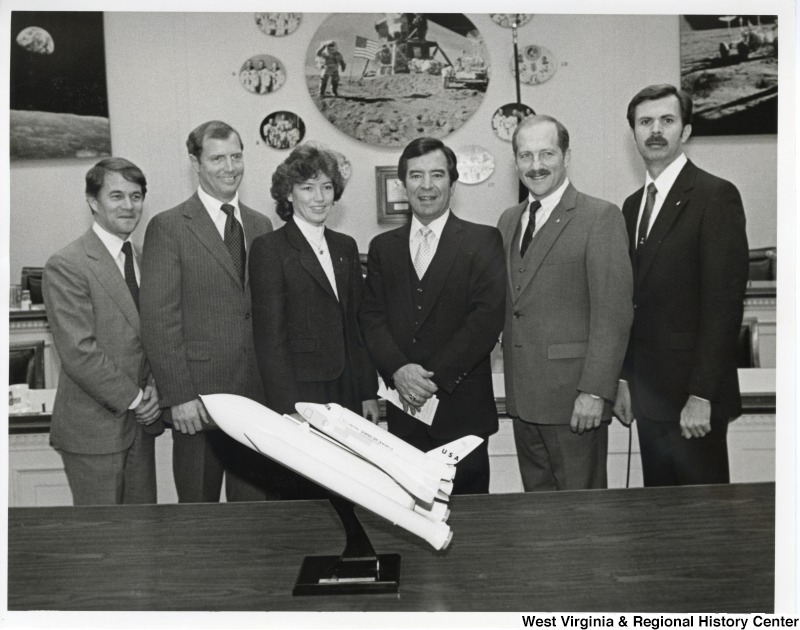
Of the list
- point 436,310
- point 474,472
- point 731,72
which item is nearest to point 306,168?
point 436,310

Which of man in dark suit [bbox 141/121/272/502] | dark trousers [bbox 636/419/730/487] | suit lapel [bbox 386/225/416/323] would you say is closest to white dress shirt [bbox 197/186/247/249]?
man in dark suit [bbox 141/121/272/502]

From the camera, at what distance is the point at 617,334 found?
120 inches

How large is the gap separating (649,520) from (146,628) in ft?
5.83

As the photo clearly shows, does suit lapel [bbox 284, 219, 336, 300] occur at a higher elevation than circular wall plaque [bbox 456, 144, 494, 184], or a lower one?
lower

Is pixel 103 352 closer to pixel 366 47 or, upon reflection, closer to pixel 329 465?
pixel 329 465

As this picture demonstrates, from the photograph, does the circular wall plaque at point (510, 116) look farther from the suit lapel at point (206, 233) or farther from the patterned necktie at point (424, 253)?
the suit lapel at point (206, 233)

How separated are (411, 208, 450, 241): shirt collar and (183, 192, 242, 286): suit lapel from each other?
0.72 m

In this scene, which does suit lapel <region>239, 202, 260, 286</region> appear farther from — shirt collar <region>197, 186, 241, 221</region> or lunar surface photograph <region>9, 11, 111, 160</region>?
lunar surface photograph <region>9, 11, 111, 160</region>

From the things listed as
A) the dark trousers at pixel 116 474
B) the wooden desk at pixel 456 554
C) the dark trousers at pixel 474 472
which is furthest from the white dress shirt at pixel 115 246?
the dark trousers at pixel 474 472

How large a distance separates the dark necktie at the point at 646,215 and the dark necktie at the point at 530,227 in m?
0.40

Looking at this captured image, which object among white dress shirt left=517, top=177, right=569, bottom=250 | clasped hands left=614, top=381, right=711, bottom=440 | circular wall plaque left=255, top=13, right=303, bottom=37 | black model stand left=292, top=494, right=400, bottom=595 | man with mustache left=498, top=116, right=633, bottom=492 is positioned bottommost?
black model stand left=292, top=494, right=400, bottom=595

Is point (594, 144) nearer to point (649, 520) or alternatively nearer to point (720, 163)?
point (720, 163)

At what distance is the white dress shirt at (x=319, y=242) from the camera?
123 inches

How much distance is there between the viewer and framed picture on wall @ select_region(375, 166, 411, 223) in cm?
308
